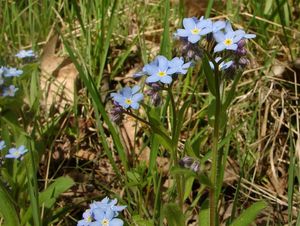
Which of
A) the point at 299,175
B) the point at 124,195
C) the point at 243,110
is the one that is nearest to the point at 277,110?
the point at 243,110

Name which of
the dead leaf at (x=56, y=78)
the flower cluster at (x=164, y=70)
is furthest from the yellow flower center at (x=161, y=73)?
the dead leaf at (x=56, y=78)

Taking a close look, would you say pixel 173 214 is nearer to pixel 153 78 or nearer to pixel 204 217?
pixel 204 217

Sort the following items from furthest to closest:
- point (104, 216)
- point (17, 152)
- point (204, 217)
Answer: point (17, 152), point (204, 217), point (104, 216)

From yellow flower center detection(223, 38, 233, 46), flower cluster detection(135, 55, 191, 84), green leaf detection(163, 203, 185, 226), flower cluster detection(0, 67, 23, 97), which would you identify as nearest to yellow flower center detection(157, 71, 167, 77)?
flower cluster detection(135, 55, 191, 84)

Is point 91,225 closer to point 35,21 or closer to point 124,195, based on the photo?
point 124,195

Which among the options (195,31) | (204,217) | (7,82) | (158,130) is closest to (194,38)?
(195,31)

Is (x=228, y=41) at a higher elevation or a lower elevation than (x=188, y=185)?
higher
